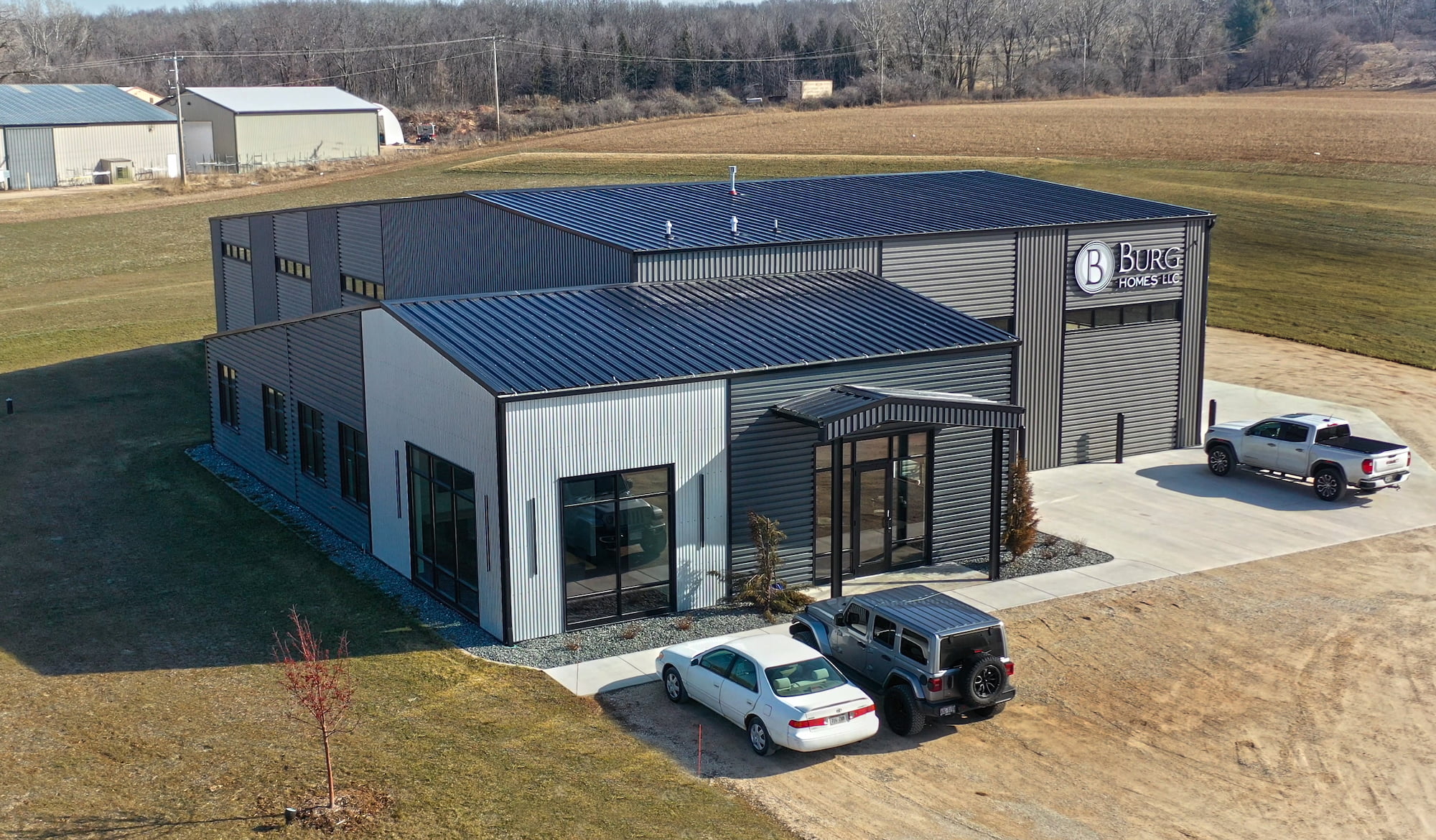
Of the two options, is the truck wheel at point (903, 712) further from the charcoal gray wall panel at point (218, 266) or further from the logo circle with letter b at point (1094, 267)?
the charcoal gray wall panel at point (218, 266)

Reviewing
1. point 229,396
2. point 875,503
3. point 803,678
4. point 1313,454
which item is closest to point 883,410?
point 875,503

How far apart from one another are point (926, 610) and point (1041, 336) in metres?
13.8

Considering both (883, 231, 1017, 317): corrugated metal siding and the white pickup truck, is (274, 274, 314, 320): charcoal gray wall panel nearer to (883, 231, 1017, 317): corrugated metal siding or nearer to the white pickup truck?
(883, 231, 1017, 317): corrugated metal siding

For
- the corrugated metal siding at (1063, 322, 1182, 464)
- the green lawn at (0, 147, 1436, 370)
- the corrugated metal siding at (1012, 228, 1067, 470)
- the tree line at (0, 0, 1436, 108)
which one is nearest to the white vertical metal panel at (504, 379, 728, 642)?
the corrugated metal siding at (1012, 228, 1067, 470)

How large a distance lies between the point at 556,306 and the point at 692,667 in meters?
8.54

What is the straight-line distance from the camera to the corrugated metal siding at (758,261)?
25.8 meters

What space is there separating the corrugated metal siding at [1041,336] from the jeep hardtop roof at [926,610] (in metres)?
12.1

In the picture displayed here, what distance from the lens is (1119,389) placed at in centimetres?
3070

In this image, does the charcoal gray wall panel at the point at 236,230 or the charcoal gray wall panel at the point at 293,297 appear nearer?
the charcoal gray wall panel at the point at 293,297

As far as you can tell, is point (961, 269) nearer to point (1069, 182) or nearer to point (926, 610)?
point (926, 610)

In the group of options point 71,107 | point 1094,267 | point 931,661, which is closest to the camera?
point 931,661

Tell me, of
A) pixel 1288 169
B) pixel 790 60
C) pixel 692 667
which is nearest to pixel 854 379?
pixel 692 667

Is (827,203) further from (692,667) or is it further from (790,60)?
(790,60)

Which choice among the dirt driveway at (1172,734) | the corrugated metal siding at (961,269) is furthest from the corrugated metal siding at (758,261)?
the dirt driveway at (1172,734)
